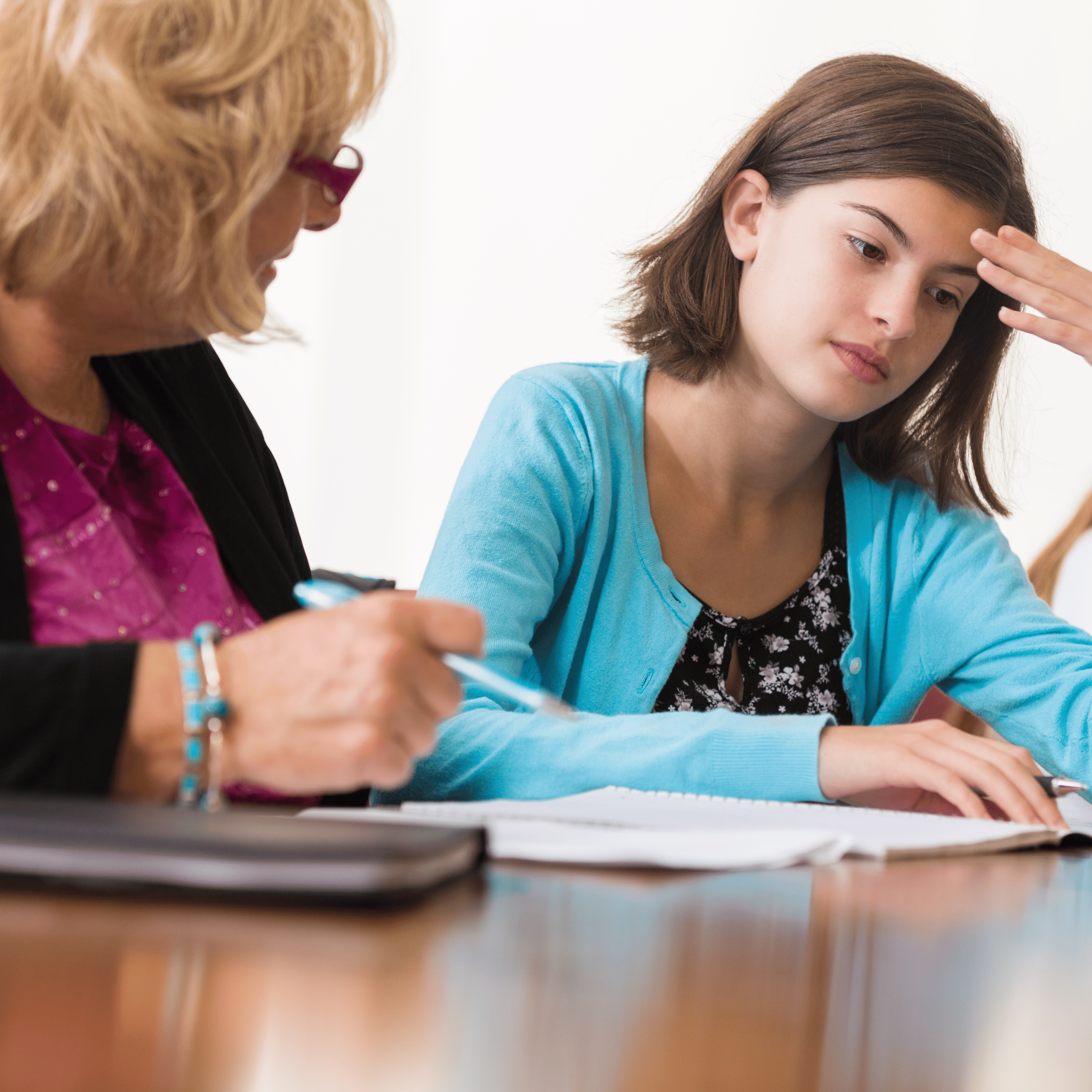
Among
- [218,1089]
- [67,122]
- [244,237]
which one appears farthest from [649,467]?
[218,1089]

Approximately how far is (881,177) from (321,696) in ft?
3.24

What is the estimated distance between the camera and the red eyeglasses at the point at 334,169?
851 millimetres

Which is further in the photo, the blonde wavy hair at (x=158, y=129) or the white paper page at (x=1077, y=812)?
the white paper page at (x=1077, y=812)

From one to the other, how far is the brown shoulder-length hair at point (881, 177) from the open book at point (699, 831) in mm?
758

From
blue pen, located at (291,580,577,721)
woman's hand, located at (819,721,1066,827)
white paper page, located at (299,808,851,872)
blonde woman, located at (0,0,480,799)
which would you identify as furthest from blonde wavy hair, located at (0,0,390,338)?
woman's hand, located at (819,721,1066,827)

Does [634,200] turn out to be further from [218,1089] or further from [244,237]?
[218,1089]

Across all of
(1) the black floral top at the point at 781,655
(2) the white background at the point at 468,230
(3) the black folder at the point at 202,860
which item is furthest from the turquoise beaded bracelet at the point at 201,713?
(2) the white background at the point at 468,230

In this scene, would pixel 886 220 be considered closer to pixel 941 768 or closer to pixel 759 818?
pixel 941 768

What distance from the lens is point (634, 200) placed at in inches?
140

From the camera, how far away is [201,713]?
585 millimetres

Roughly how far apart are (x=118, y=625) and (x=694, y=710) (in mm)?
716

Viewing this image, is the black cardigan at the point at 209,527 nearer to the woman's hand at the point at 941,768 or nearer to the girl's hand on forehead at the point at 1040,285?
the woman's hand at the point at 941,768

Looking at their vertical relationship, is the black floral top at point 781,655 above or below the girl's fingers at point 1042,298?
below

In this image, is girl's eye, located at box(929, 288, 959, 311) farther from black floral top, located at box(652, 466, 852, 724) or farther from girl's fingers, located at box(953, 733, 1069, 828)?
girl's fingers, located at box(953, 733, 1069, 828)
